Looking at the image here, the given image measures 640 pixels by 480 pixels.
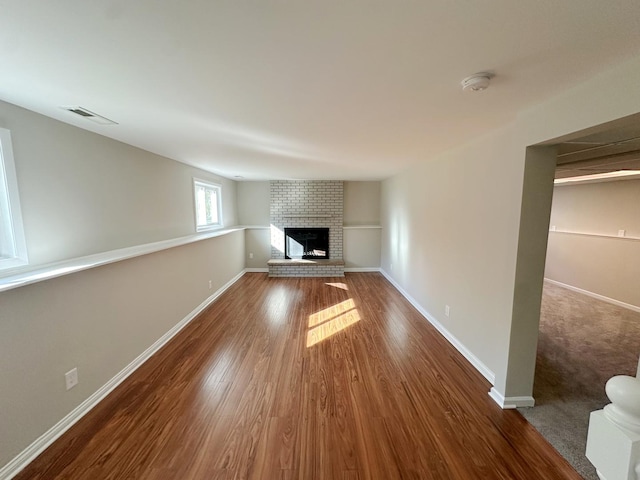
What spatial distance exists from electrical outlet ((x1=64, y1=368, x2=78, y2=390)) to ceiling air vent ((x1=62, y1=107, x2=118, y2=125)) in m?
1.80

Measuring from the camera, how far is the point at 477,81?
129cm

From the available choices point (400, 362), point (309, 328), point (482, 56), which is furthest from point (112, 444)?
point (482, 56)

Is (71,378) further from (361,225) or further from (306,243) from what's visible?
(361,225)

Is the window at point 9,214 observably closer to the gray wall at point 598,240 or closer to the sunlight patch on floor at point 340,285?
the sunlight patch on floor at point 340,285

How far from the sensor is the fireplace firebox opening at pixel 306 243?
19.8ft

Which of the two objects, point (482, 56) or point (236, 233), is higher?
point (482, 56)

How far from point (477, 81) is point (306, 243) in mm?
4989

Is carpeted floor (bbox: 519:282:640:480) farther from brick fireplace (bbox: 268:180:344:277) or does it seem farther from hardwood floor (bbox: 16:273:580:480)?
brick fireplace (bbox: 268:180:344:277)

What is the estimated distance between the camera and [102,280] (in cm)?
208

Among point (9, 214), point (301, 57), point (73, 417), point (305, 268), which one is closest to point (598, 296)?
point (305, 268)

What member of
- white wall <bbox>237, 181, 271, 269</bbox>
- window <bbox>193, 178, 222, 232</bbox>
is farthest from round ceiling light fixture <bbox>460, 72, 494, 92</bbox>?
white wall <bbox>237, 181, 271, 269</bbox>

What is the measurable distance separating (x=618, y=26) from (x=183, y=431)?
301cm

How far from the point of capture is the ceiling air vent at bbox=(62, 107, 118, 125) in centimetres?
171

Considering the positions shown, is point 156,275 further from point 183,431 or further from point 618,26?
point 618,26
